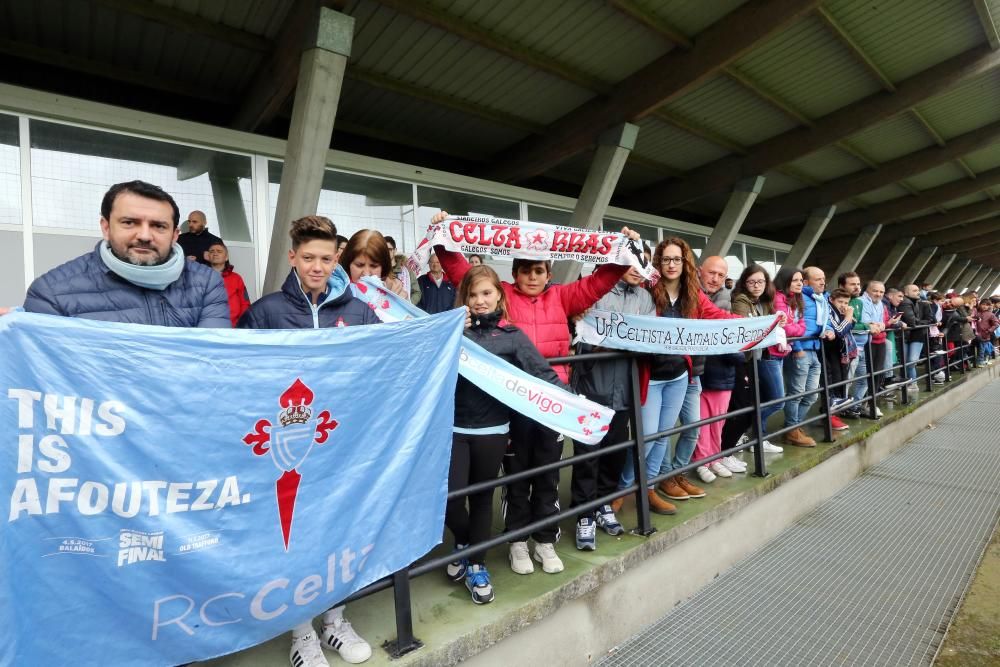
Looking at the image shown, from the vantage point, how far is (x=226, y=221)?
729 cm

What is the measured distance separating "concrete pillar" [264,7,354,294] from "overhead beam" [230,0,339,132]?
140 millimetres

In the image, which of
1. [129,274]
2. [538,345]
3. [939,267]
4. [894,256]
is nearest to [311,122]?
[538,345]

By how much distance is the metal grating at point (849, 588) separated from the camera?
235 cm

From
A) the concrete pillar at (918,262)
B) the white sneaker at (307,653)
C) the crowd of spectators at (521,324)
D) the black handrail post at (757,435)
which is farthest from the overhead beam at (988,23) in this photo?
the concrete pillar at (918,262)

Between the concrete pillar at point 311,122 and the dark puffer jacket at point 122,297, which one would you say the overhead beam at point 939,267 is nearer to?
the concrete pillar at point 311,122

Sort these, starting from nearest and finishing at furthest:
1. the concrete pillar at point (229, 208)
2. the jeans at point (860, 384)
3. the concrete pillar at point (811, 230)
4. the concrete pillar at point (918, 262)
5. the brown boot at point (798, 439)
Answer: the brown boot at point (798, 439)
the jeans at point (860, 384)
the concrete pillar at point (229, 208)
the concrete pillar at point (811, 230)
the concrete pillar at point (918, 262)

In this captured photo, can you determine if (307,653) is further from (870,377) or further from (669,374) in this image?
(870,377)

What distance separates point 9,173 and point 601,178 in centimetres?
843

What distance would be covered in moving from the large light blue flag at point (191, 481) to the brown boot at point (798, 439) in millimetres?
3897

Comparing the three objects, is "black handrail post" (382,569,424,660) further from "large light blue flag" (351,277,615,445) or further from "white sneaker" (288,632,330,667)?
"large light blue flag" (351,277,615,445)

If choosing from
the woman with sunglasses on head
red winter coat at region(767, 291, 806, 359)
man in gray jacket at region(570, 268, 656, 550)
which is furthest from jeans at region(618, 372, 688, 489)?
red winter coat at region(767, 291, 806, 359)

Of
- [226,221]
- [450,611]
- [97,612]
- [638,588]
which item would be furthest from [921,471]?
[226,221]

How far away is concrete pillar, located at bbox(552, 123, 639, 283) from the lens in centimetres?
978

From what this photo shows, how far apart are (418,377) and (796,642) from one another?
2.06 m
